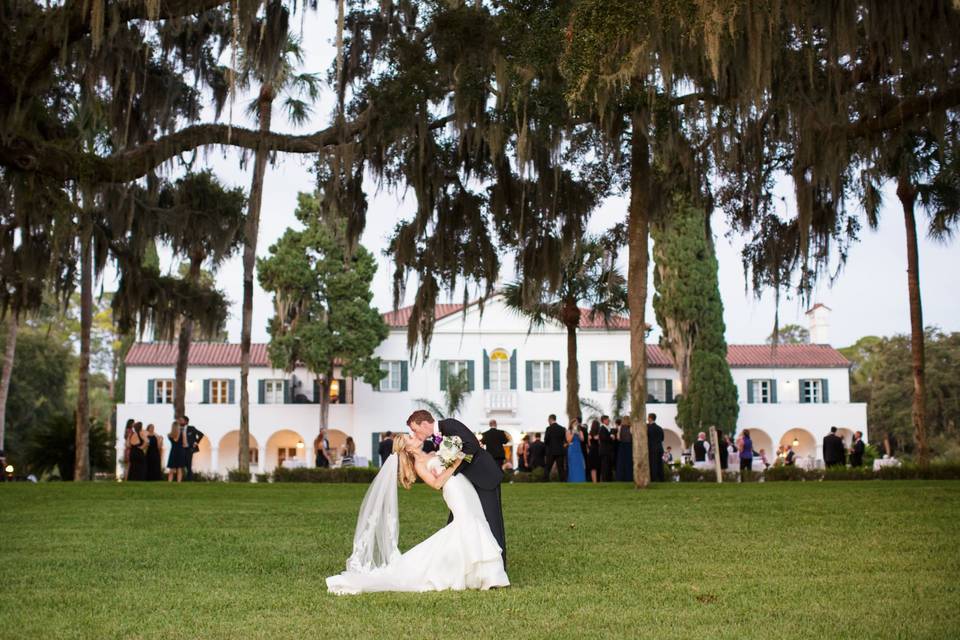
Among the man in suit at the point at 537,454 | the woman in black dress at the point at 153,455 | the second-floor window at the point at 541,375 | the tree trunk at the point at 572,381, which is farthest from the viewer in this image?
the second-floor window at the point at 541,375

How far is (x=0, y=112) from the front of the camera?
1209 centimetres

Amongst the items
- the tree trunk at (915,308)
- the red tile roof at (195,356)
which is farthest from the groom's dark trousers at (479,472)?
the red tile roof at (195,356)

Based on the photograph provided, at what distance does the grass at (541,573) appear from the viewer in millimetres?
5441

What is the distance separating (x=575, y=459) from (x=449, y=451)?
1545cm

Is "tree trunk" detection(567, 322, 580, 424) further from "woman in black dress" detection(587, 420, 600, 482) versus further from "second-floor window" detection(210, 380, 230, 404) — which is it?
"second-floor window" detection(210, 380, 230, 404)

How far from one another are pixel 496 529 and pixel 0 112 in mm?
8090

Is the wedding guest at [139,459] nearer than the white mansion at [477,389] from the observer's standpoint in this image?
Yes

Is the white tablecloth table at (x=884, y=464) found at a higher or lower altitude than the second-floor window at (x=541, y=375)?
lower

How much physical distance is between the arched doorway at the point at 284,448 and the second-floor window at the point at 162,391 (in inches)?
183

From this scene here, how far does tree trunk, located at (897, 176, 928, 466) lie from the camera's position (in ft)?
67.4

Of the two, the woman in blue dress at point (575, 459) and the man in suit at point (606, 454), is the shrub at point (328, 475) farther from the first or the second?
the man in suit at point (606, 454)

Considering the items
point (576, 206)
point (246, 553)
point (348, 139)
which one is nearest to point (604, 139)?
point (576, 206)

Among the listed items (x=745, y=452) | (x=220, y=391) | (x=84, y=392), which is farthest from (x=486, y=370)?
(x=84, y=392)

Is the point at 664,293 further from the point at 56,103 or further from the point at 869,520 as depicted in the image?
the point at 869,520
